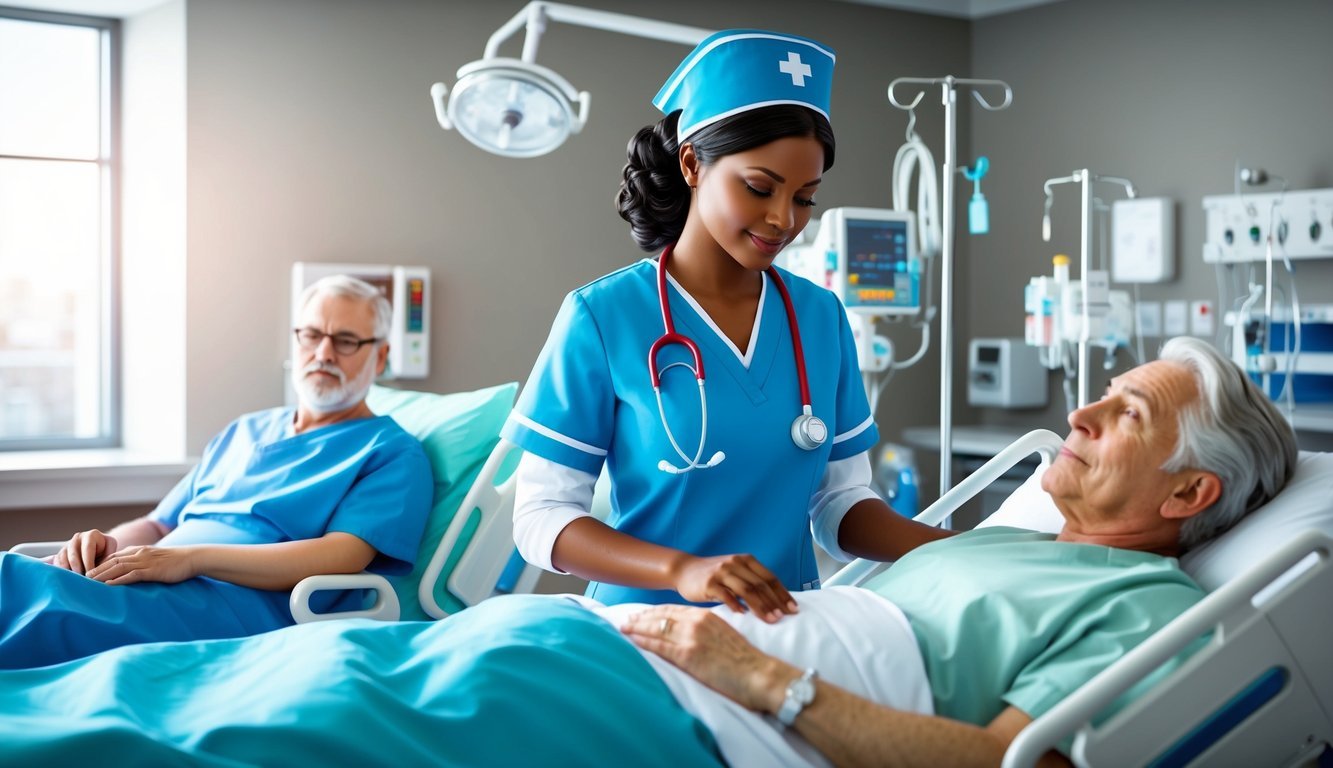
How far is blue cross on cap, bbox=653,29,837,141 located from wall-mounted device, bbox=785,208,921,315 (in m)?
1.91

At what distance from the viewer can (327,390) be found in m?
2.43

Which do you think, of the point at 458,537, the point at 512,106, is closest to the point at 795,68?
the point at 512,106

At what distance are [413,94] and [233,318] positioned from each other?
2.96ft

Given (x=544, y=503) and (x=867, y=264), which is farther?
(x=867, y=264)

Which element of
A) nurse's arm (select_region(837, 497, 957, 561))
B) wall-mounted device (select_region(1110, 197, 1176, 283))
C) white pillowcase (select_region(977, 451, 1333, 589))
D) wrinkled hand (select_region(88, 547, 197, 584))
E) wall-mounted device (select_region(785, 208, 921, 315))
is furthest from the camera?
wall-mounted device (select_region(1110, 197, 1176, 283))

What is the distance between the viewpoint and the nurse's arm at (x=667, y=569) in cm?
134

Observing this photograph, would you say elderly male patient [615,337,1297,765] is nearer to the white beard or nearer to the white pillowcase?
the white pillowcase

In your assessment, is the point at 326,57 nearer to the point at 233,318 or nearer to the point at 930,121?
the point at 233,318

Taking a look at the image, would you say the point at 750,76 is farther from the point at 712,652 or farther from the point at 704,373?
the point at 712,652

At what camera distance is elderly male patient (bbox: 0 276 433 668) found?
1.93 metres

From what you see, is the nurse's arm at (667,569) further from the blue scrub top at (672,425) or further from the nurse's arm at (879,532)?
the nurse's arm at (879,532)

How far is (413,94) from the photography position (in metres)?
3.79

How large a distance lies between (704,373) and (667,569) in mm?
275

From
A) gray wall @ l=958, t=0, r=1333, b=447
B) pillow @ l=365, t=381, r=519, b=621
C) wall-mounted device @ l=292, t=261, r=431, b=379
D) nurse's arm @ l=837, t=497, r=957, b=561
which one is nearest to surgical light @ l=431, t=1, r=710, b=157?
pillow @ l=365, t=381, r=519, b=621
